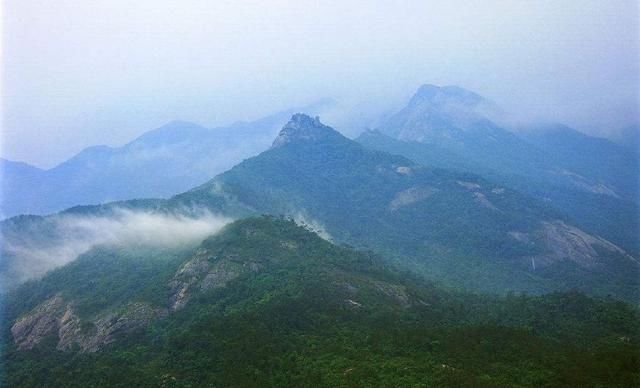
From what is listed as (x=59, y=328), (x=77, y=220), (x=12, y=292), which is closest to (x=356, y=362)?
(x=59, y=328)

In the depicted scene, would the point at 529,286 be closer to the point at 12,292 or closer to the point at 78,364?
the point at 78,364

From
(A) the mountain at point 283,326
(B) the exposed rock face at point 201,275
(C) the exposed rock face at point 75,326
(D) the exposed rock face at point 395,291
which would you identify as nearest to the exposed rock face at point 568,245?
(A) the mountain at point 283,326

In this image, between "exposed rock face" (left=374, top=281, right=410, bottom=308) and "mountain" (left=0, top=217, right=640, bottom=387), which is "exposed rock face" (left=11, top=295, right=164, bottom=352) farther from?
"exposed rock face" (left=374, top=281, right=410, bottom=308)

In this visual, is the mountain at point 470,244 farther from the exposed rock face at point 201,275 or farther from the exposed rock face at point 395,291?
the exposed rock face at point 201,275

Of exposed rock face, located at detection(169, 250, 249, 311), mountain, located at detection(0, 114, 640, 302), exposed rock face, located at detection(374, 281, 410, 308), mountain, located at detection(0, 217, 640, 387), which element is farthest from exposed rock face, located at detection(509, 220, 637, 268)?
exposed rock face, located at detection(169, 250, 249, 311)

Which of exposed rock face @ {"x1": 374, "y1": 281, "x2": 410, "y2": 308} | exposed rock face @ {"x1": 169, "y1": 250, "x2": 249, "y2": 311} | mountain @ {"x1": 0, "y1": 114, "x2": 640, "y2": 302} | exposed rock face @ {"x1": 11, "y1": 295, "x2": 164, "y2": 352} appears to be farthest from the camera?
mountain @ {"x1": 0, "y1": 114, "x2": 640, "y2": 302}
